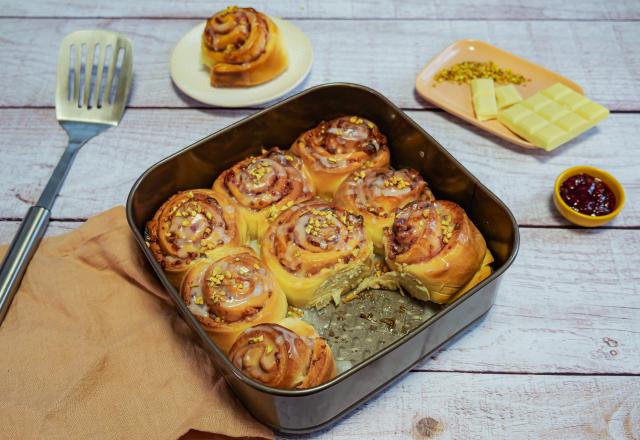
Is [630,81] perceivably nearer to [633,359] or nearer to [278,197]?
[633,359]

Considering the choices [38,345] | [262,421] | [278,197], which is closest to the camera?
[262,421]

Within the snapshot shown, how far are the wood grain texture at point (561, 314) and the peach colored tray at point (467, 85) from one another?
40 centimetres

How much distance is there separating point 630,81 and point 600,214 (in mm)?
732

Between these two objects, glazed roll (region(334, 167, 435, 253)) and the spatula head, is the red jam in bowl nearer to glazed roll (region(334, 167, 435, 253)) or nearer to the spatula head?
glazed roll (region(334, 167, 435, 253))

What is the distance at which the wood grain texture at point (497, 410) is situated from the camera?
1564mm

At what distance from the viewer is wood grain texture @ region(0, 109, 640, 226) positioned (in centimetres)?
204

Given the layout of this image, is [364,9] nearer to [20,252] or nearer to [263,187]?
[263,187]

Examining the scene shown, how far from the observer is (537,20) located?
8.49 feet

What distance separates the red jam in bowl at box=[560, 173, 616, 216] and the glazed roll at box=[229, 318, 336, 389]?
96cm

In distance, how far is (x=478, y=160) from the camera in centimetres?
215

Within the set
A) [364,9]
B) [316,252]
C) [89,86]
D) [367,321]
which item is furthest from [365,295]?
[364,9]

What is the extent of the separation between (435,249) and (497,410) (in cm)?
43

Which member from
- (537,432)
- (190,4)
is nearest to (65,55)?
(190,4)

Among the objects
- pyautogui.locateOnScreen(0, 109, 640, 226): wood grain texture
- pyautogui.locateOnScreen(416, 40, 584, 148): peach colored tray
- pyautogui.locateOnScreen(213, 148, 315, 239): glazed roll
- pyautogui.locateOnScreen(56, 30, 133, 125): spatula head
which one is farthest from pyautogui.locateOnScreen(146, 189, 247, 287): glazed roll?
pyautogui.locateOnScreen(416, 40, 584, 148): peach colored tray
